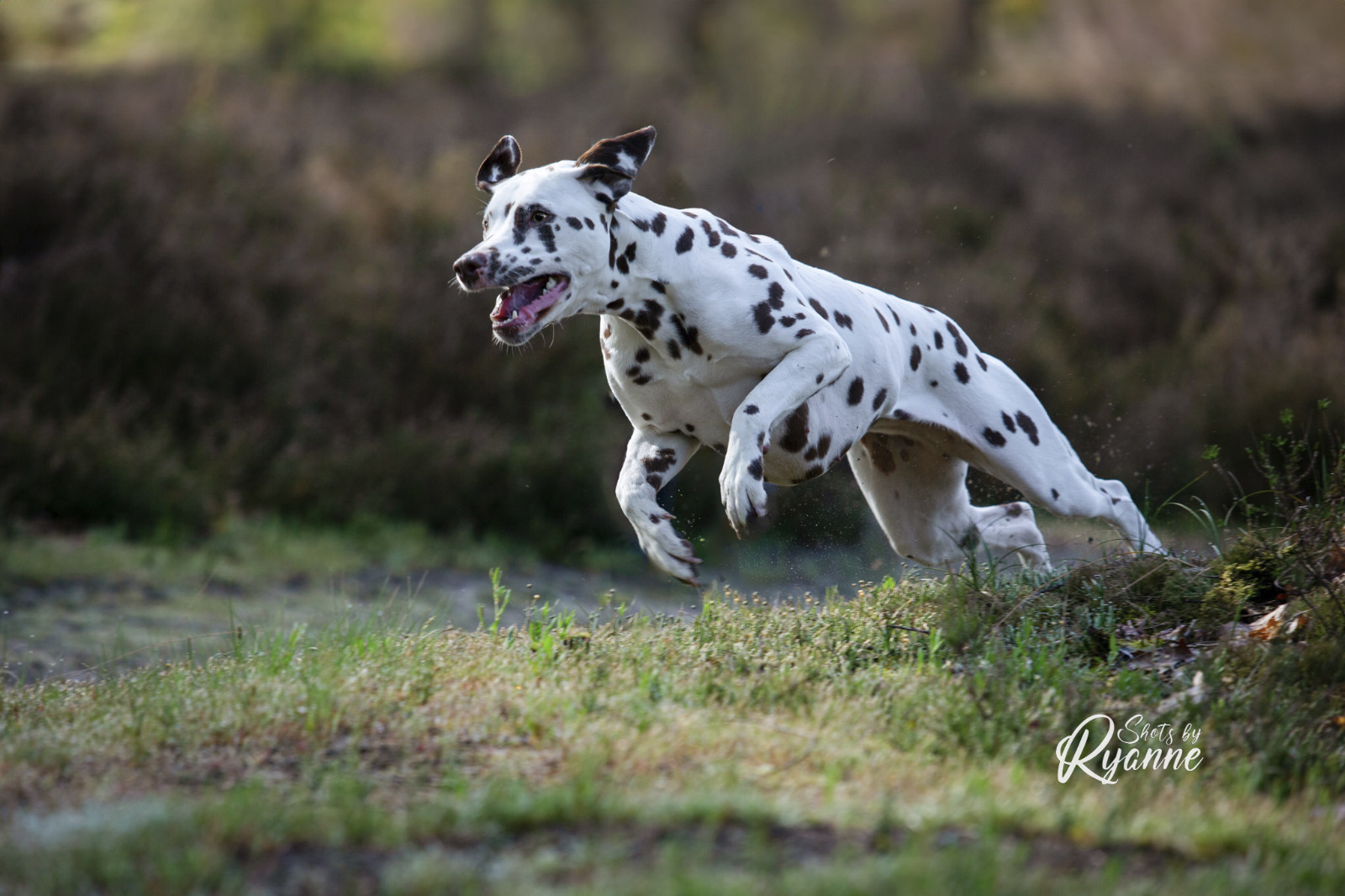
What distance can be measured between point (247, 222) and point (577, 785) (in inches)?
405

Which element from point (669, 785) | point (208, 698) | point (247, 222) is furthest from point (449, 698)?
point (247, 222)

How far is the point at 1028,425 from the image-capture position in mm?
5598

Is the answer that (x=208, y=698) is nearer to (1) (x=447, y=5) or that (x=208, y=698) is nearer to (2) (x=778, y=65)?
(2) (x=778, y=65)

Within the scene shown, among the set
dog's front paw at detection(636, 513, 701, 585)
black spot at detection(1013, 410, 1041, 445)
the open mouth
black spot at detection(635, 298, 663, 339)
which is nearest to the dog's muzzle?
the open mouth

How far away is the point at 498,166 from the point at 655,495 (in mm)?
1384

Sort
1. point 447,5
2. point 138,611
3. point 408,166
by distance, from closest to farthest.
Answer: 1. point 138,611
2. point 408,166
3. point 447,5

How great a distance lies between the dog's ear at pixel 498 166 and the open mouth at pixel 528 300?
0.52 metres

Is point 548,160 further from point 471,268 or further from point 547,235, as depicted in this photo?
point 471,268

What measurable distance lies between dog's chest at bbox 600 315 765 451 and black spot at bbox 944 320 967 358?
123 centimetres

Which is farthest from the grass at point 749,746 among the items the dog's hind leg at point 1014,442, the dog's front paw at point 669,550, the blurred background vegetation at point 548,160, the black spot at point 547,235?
the blurred background vegetation at point 548,160

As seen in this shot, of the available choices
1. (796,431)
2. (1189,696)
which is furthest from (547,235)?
(1189,696)

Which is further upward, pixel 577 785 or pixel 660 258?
pixel 660 258

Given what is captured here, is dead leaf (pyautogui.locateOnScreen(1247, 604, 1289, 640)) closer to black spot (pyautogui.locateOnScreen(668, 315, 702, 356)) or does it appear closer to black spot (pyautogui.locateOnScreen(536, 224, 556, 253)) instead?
black spot (pyautogui.locateOnScreen(668, 315, 702, 356))

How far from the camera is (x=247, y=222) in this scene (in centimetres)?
1220
